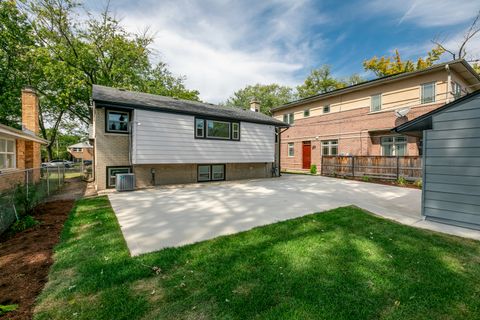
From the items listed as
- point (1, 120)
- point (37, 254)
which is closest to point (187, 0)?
point (37, 254)

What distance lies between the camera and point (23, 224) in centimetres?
462

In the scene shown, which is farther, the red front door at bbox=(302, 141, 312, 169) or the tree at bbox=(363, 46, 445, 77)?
the tree at bbox=(363, 46, 445, 77)

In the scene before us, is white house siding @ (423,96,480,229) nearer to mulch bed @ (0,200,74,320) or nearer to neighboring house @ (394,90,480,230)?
neighboring house @ (394,90,480,230)

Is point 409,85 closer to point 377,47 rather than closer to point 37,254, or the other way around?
point 377,47

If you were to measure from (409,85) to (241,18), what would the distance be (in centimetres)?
1095

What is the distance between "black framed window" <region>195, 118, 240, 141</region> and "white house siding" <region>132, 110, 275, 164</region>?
0.80ft

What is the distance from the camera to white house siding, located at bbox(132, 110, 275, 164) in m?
9.43

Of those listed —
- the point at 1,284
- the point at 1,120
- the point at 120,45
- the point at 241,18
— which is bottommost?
the point at 1,284

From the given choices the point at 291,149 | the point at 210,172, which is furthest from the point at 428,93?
the point at 210,172

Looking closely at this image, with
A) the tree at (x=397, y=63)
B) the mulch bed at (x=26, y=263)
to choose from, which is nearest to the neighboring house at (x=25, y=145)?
the mulch bed at (x=26, y=263)

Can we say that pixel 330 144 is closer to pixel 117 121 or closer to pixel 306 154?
pixel 306 154

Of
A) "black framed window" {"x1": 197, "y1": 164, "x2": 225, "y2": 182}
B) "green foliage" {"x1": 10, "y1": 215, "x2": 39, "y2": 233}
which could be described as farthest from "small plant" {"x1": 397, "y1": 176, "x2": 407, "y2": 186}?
"green foliage" {"x1": 10, "y1": 215, "x2": 39, "y2": 233}

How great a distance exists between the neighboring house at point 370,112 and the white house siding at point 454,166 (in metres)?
9.37

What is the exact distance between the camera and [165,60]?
71.4 ft
